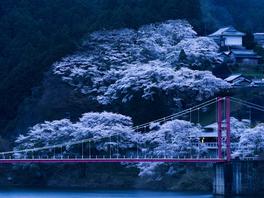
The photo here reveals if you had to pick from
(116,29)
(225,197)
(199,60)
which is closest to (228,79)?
(199,60)

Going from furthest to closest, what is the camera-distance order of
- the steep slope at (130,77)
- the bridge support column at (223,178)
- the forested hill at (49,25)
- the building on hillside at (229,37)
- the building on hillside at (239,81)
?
the building on hillside at (229,37)
the forested hill at (49,25)
the building on hillside at (239,81)
the steep slope at (130,77)
the bridge support column at (223,178)

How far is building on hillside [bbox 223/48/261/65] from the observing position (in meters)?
45.8

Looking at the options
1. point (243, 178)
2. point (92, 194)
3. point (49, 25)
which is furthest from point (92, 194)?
point (49, 25)

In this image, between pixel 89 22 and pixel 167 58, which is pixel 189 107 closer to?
pixel 167 58

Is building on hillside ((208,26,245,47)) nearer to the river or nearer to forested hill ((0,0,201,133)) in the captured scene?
forested hill ((0,0,201,133))

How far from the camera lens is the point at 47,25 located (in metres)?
50.9

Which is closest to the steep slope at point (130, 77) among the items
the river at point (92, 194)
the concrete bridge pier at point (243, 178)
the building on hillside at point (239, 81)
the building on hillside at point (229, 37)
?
the building on hillside at point (239, 81)

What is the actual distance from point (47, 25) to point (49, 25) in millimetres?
111

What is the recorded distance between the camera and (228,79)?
41781 millimetres

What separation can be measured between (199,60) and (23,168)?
1004 centimetres

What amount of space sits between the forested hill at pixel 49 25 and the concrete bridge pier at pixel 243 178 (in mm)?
14262

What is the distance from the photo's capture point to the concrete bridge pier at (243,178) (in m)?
31.1

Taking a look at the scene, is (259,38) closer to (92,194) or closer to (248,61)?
(248,61)

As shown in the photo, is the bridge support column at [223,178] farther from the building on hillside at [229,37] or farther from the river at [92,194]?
the building on hillside at [229,37]
